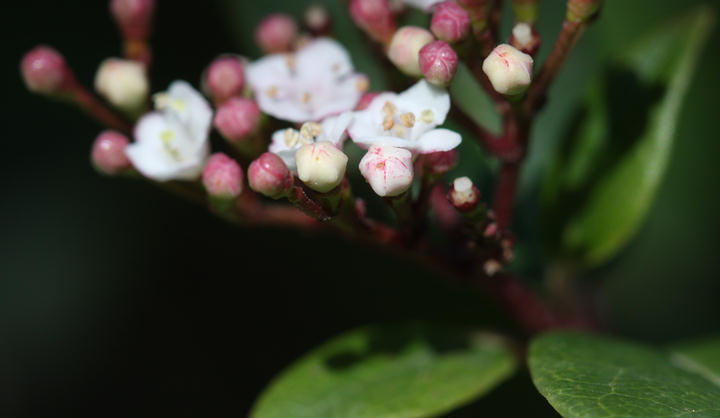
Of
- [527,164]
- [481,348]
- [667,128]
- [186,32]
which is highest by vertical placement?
[186,32]

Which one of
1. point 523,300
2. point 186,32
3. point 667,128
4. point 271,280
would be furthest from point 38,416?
point 667,128

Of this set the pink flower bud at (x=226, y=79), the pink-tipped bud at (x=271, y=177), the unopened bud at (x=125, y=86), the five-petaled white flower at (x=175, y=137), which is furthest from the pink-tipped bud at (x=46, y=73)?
the pink-tipped bud at (x=271, y=177)

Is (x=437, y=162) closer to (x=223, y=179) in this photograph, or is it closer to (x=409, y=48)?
(x=409, y=48)

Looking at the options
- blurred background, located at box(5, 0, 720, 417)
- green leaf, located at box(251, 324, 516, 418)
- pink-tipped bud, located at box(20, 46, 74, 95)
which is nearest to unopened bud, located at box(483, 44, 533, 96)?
green leaf, located at box(251, 324, 516, 418)

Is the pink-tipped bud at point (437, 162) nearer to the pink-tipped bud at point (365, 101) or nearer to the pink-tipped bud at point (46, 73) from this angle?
the pink-tipped bud at point (365, 101)

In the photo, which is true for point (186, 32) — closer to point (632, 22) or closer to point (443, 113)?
point (632, 22)

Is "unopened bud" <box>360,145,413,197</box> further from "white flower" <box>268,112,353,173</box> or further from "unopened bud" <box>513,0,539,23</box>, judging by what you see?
"unopened bud" <box>513,0,539,23</box>
